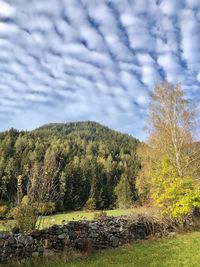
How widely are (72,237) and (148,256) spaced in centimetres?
297

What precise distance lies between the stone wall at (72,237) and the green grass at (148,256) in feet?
2.70

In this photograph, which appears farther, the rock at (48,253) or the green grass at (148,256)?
the rock at (48,253)

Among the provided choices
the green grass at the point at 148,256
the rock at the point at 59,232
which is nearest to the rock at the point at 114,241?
the green grass at the point at 148,256

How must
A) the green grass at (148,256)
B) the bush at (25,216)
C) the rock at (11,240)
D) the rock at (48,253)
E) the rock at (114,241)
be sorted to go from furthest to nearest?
the rock at (114,241) < the bush at (25,216) < the rock at (48,253) < the rock at (11,240) < the green grass at (148,256)

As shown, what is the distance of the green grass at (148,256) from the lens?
29.4 ft

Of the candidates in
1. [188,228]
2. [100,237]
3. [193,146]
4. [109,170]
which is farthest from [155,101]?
[109,170]

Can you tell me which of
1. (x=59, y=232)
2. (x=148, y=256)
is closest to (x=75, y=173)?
(x=59, y=232)

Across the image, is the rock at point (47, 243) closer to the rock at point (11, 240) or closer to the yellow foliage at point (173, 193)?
the rock at point (11, 240)

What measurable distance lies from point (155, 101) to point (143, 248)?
11626 mm

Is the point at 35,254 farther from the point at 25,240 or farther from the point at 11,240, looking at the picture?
the point at 11,240

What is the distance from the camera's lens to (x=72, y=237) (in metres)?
11.6

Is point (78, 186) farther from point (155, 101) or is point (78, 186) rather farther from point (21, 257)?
point (21, 257)

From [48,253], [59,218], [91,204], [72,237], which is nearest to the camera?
[48,253]

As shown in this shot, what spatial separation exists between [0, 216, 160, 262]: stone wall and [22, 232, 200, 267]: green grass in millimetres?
823
